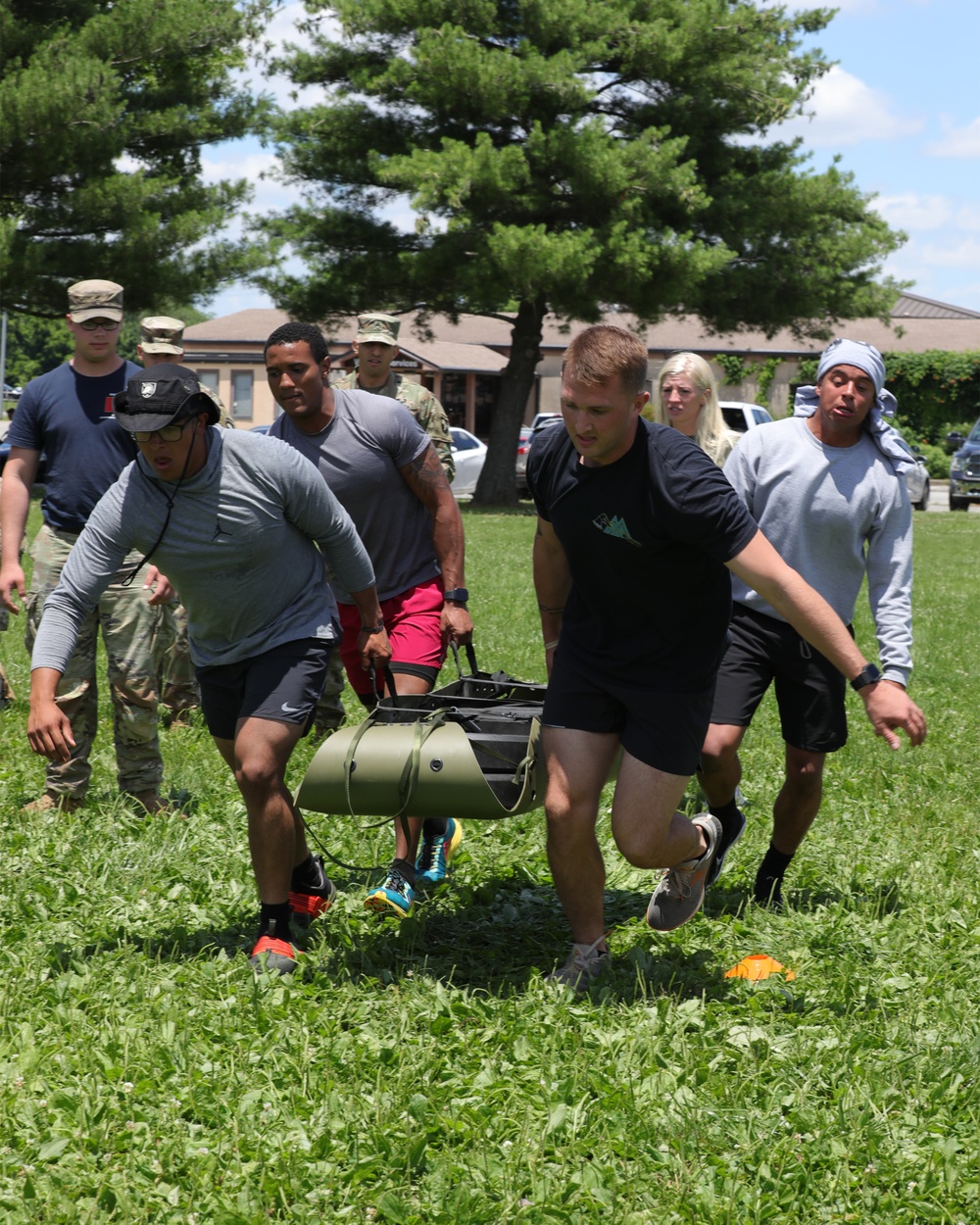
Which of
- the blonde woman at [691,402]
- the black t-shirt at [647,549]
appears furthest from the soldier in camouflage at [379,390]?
the black t-shirt at [647,549]

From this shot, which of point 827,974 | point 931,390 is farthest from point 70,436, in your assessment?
point 931,390

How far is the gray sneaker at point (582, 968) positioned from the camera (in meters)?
4.71

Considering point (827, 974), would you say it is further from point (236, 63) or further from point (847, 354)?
point (236, 63)

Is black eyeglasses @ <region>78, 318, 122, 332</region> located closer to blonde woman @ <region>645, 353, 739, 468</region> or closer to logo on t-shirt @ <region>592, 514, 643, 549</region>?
blonde woman @ <region>645, 353, 739, 468</region>

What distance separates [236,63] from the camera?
30.7 metres

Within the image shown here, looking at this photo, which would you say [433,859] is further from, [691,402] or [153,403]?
[691,402]

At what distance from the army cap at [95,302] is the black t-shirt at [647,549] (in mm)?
2834

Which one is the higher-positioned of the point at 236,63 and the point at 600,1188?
the point at 236,63

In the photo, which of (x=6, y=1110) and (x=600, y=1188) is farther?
(x=6, y=1110)

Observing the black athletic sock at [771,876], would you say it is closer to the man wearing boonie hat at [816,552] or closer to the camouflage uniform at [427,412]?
the man wearing boonie hat at [816,552]

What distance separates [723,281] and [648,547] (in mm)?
27377

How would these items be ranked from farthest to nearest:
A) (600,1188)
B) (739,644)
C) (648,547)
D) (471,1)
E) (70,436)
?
(471,1) < (70,436) < (739,644) < (648,547) < (600,1188)

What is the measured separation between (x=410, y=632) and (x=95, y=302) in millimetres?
2197

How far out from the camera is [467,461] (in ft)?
110
